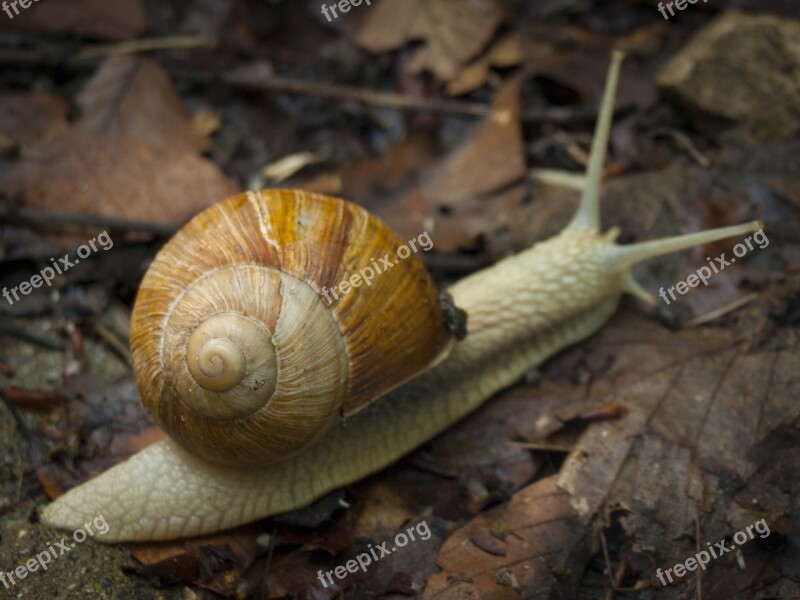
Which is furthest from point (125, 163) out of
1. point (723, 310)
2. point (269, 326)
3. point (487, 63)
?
point (723, 310)

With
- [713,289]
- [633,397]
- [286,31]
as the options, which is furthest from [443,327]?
[286,31]

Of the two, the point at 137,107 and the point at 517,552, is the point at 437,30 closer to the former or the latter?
the point at 137,107

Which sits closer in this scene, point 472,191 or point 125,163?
point 125,163

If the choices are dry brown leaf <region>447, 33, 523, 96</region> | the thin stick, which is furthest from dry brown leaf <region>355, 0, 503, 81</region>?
the thin stick

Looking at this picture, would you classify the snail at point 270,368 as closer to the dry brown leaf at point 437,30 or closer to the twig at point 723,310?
the twig at point 723,310

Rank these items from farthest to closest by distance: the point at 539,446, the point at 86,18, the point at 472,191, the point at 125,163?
the point at 86,18 → the point at 472,191 → the point at 125,163 → the point at 539,446

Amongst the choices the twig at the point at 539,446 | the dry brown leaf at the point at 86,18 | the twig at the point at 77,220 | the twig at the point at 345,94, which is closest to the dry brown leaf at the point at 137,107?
the dry brown leaf at the point at 86,18

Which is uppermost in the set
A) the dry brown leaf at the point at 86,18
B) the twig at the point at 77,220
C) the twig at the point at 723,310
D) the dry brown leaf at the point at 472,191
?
the dry brown leaf at the point at 86,18

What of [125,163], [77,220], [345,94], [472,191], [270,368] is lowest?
[472,191]
